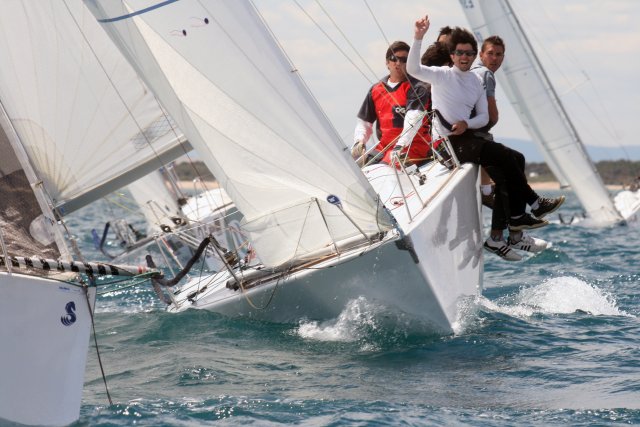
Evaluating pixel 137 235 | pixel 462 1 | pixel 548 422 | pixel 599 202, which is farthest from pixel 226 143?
pixel 599 202

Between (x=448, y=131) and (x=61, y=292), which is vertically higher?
(x=61, y=292)

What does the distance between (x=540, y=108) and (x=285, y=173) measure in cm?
1728

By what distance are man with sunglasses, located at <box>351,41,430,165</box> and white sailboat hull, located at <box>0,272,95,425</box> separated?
11.7ft

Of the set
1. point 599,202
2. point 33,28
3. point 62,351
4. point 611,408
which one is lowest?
point 599,202

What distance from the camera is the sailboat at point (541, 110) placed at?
2280cm

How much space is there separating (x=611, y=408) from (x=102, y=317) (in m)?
5.10

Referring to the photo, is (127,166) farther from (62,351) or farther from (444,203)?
(62,351)

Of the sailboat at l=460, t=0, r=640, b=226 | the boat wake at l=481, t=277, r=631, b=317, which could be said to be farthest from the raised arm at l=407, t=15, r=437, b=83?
the sailboat at l=460, t=0, r=640, b=226

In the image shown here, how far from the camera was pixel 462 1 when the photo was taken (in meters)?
22.6

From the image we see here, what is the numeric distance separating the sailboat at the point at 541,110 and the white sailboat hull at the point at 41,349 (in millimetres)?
17426

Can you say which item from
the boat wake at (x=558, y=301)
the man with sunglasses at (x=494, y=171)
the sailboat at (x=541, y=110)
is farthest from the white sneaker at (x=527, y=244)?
the sailboat at (x=541, y=110)

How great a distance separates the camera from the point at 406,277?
24.0ft

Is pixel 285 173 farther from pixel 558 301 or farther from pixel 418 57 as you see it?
pixel 558 301

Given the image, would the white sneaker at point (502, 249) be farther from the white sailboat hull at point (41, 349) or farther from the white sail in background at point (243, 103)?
the white sailboat hull at point (41, 349)
